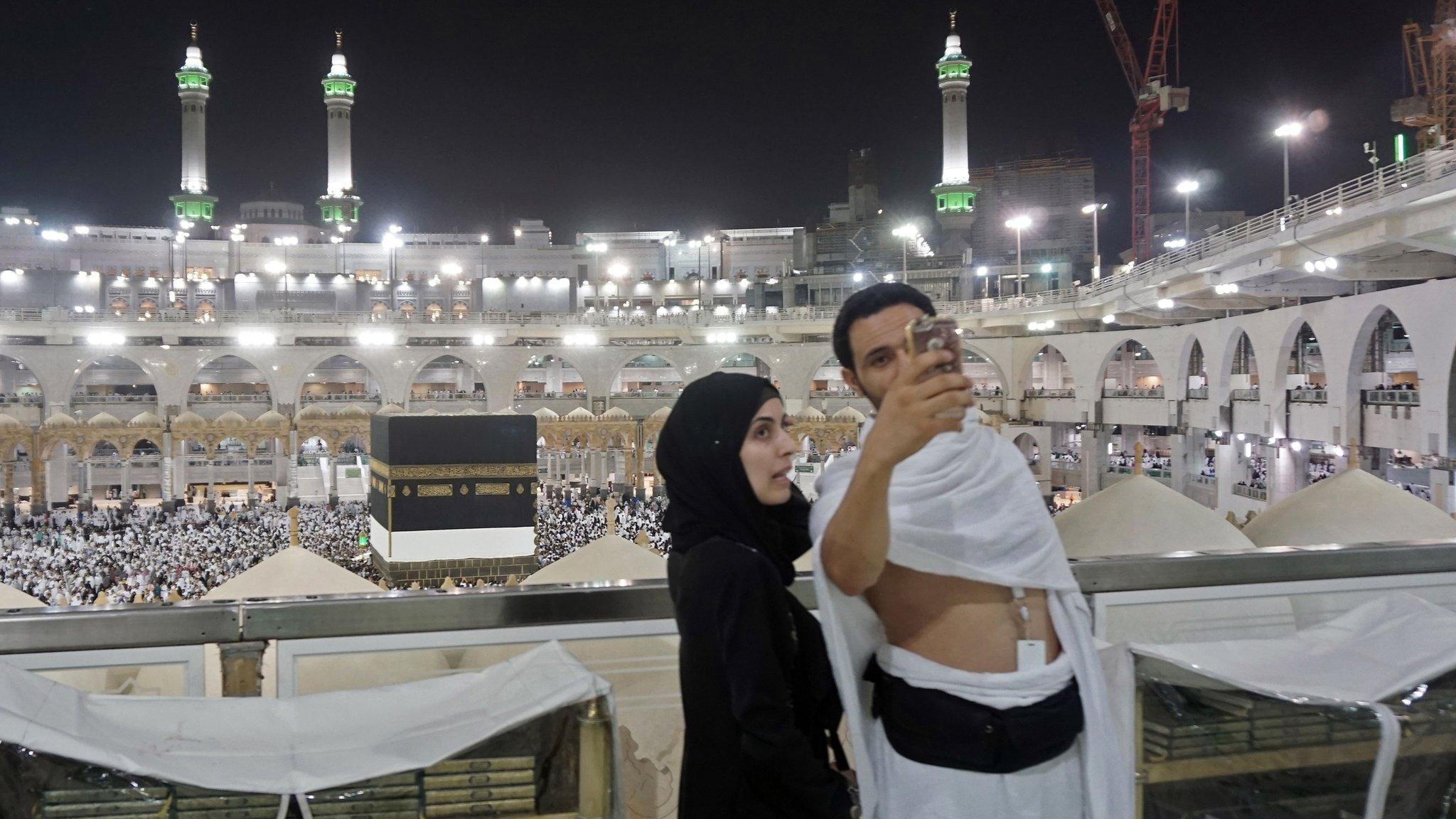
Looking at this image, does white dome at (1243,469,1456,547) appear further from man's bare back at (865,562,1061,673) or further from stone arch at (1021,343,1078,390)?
stone arch at (1021,343,1078,390)

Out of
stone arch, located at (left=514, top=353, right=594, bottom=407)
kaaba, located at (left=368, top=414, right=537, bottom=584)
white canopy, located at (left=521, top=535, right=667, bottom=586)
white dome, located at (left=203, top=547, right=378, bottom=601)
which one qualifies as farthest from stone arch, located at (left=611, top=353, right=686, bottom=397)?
white canopy, located at (left=521, top=535, right=667, bottom=586)

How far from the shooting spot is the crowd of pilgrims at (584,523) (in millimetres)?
13469

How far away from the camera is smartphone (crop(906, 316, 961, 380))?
0.99m

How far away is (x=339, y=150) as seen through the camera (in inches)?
1484

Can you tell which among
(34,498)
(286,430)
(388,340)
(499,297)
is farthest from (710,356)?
(34,498)

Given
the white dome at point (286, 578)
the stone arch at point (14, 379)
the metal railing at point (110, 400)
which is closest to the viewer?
the white dome at point (286, 578)

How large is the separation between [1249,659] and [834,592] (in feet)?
2.82

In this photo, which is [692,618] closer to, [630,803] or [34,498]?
[630,803]

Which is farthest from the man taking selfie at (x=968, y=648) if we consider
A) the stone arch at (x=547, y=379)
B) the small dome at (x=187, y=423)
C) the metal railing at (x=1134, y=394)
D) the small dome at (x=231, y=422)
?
the stone arch at (x=547, y=379)

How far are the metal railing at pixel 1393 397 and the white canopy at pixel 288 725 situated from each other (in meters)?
14.2

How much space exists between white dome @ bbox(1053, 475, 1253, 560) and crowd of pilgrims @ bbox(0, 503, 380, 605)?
7.44 m

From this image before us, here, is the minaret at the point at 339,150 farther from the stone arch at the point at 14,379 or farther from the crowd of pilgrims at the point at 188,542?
the crowd of pilgrims at the point at 188,542

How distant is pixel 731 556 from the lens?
1.16 metres

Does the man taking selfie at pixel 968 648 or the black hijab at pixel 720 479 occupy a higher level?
the black hijab at pixel 720 479
